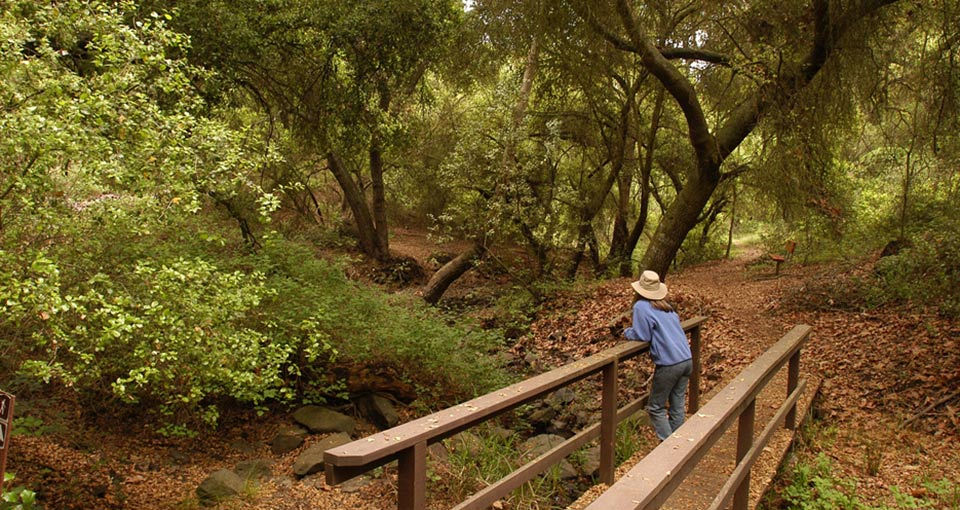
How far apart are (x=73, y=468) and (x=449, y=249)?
1595cm

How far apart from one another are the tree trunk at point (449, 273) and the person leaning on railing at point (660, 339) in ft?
31.3

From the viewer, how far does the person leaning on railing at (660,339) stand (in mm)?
5250

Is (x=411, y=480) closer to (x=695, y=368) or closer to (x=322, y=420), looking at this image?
(x=695, y=368)

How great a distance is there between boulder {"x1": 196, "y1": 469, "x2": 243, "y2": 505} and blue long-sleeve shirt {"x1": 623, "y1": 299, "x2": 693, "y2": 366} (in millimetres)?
4308

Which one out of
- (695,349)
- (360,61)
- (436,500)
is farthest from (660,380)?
(360,61)

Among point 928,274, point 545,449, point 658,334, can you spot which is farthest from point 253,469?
point 928,274

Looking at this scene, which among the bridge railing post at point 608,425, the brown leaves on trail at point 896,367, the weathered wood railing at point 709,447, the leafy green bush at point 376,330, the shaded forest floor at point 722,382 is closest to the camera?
the weathered wood railing at point 709,447

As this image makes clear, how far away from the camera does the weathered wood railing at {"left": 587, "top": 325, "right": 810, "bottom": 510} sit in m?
2.14

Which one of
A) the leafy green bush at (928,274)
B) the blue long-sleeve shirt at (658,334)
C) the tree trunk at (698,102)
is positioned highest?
the tree trunk at (698,102)

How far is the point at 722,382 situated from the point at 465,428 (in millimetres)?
5091

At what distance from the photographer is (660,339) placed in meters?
5.27

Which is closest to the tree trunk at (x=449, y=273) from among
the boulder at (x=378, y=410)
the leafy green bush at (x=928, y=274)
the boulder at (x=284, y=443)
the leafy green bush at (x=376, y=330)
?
the leafy green bush at (x=376, y=330)

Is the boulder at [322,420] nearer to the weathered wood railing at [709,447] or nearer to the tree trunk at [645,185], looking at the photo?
the weathered wood railing at [709,447]

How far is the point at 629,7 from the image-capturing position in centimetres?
962
